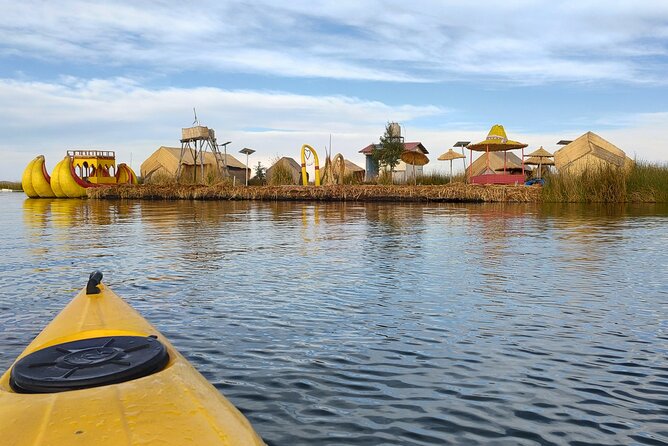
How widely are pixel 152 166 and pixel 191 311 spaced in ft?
169

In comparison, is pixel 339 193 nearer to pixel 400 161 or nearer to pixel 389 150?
pixel 389 150

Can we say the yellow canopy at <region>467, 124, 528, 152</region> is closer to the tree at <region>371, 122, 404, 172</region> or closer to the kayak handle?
the tree at <region>371, 122, 404, 172</region>

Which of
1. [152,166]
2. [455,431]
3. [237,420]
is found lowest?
[455,431]

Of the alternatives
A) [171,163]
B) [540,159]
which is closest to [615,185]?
[540,159]

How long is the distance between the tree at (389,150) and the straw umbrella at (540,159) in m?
8.06

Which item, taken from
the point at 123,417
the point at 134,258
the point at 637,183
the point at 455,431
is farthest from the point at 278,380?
the point at 637,183

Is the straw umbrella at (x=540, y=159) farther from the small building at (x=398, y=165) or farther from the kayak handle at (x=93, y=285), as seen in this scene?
the kayak handle at (x=93, y=285)

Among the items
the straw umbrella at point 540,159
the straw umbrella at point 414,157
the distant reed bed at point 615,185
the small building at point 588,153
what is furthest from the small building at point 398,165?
the distant reed bed at point 615,185

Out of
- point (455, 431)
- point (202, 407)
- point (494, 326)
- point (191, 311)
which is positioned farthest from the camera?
point (191, 311)

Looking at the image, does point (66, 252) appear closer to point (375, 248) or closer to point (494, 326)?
point (375, 248)

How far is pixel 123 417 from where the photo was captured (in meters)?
1.89

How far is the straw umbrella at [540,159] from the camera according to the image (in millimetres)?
37469

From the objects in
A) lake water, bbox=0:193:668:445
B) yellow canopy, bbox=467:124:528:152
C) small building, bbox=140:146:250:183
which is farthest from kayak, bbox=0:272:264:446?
small building, bbox=140:146:250:183

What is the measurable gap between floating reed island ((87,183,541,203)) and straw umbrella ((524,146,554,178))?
35.7 feet
